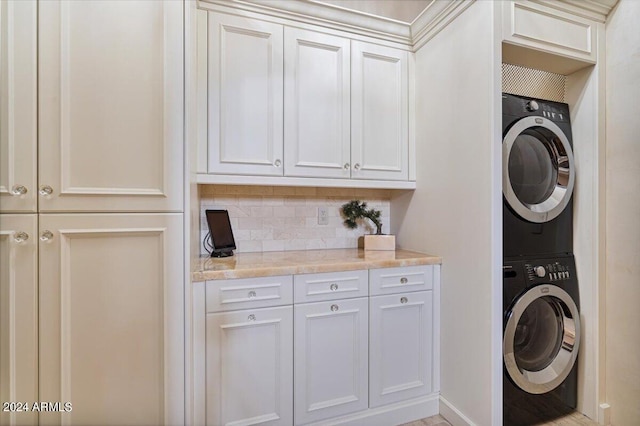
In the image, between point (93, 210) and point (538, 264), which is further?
point (538, 264)

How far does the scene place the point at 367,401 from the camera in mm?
1663

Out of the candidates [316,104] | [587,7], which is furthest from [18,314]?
[587,7]

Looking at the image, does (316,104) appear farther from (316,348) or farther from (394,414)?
(394,414)

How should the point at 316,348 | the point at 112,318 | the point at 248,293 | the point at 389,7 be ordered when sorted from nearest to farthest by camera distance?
the point at 112,318, the point at 248,293, the point at 316,348, the point at 389,7

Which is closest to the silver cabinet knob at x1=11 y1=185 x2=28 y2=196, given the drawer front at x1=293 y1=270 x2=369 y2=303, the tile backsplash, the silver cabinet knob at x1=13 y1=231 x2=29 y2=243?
the silver cabinet knob at x1=13 y1=231 x2=29 y2=243

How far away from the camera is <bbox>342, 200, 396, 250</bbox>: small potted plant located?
6.79 ft

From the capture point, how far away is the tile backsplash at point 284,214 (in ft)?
6.61

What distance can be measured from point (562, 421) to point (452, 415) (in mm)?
638

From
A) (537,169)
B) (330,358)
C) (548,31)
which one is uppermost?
(548,31)

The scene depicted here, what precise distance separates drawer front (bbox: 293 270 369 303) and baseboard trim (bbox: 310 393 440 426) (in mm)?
652

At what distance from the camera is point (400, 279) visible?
68.0 inches

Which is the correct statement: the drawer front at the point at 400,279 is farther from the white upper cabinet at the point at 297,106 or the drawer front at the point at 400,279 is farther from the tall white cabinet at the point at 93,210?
the tall white cabinet at the point at 93,210

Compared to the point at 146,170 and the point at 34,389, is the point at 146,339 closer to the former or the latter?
the point at 34,389

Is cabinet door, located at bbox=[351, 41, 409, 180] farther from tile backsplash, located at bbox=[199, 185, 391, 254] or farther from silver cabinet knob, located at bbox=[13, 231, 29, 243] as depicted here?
silver cabinet knob, located at bbox=[13, 231, 29, 243]
